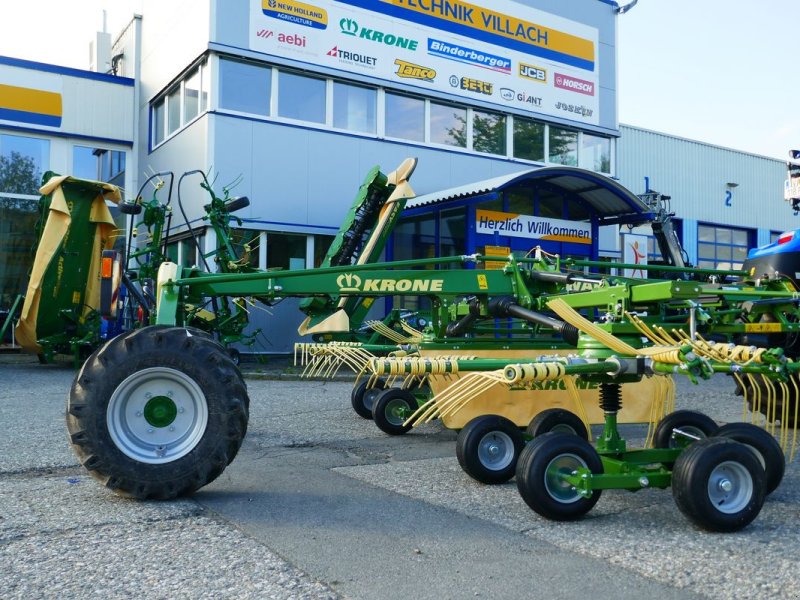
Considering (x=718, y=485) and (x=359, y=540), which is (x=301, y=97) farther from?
(x=718, y=485)

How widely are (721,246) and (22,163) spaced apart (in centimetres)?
2204

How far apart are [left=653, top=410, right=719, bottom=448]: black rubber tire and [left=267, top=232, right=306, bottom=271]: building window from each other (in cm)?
1080

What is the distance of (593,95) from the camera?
2020cm

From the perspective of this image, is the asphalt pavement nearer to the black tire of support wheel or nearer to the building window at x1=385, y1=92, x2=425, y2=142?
the black tire of support wheel

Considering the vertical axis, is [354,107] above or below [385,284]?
above

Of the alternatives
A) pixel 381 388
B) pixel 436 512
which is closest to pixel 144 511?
pixel 436 512

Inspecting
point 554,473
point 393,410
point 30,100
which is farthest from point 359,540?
point 30,100

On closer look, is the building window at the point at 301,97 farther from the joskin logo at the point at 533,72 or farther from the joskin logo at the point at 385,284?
the joskin logo at the point at 385,284

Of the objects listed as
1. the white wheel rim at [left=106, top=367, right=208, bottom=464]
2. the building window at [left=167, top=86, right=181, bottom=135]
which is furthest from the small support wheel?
the building window at [left=167, top=86, right=181, bottom=135]

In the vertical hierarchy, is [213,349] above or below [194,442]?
above

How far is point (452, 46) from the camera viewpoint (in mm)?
17594

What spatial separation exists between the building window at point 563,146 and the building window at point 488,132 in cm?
161

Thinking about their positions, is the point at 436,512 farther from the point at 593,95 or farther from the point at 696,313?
the point at 593,95

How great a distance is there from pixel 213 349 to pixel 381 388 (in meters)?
3.87
